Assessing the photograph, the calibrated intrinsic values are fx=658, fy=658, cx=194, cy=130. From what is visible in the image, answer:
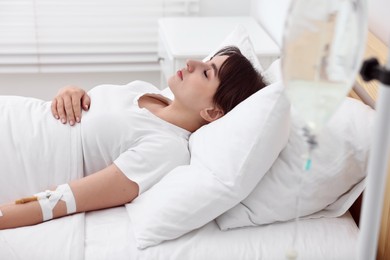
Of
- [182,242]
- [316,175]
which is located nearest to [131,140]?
[182,242]

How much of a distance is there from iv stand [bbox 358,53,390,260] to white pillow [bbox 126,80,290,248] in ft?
1.84

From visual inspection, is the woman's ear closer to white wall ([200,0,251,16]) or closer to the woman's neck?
the woman's neck

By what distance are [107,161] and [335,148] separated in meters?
0.63

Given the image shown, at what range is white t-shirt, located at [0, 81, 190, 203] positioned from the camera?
1.75 m

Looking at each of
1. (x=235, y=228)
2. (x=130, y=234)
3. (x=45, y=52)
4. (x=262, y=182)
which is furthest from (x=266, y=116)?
(x=45, y=52)

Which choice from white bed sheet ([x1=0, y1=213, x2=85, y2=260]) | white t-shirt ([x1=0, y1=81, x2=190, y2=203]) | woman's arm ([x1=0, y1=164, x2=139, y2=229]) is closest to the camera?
white bed sheet ([x1=0, y1=213, x2=85, y2=260])

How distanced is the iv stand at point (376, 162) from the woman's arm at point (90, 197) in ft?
2.62

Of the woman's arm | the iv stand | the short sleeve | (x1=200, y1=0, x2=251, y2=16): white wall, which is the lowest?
the woman's arm

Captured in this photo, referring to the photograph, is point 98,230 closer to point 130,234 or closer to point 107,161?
point 130,234

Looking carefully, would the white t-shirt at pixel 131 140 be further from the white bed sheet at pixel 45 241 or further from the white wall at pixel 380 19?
the white wall at pixel 380 19

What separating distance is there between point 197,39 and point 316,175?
1.18m

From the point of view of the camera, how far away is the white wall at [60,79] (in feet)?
10.5

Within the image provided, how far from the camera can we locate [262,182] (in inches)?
64.6

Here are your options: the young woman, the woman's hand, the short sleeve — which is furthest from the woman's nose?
the woman's hand
